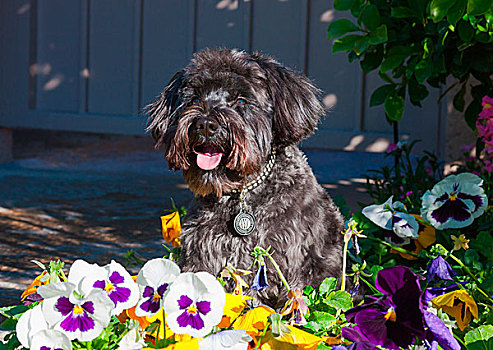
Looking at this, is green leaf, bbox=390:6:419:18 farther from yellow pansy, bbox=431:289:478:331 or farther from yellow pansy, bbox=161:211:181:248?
yellow pansy, bbox=431:289:478:331

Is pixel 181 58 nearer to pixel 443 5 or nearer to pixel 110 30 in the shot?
pixel 110 30

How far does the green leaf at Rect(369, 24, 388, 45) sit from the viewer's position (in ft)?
10.1

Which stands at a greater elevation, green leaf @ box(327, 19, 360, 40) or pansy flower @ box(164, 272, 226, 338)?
green leaf @ box(327, 19, 360, 40)

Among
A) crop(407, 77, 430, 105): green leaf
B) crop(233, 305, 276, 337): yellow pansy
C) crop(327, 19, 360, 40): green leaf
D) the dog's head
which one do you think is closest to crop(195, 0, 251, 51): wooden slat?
crop(407, 77, 430, 105): green leaf

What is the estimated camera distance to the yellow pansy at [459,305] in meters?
1.63

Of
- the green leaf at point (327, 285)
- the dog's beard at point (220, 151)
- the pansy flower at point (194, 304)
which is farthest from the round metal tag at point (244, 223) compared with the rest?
the pansy flower at point (194, 304)

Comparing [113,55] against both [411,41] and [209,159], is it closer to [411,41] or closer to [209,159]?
[411,41]

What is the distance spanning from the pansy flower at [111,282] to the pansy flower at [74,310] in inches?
1.8

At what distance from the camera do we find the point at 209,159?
256 cm

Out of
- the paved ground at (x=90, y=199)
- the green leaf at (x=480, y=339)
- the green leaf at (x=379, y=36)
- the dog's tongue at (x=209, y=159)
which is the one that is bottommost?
the paved ground at (x=90, y=199)

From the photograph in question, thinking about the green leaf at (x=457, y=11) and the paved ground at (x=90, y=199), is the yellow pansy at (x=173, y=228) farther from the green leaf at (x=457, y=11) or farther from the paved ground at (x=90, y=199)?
the green leaf at (x=457, y=11)

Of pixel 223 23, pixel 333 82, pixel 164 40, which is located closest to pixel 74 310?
pixel 333 82

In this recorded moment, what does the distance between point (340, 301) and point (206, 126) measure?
2.74ft

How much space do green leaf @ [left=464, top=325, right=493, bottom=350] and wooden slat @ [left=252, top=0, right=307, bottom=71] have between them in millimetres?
5199
